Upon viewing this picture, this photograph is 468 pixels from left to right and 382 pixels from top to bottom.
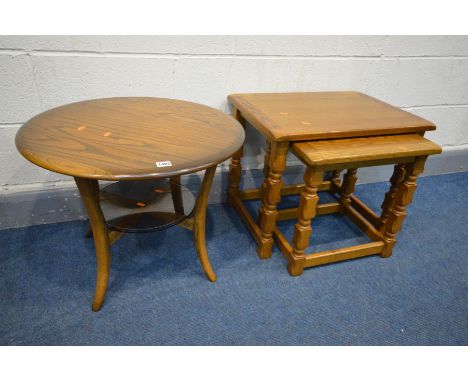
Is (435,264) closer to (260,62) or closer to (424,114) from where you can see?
(424,114)

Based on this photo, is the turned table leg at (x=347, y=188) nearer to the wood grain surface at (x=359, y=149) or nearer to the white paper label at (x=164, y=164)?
the wood grain surface at (x=359, y=149)

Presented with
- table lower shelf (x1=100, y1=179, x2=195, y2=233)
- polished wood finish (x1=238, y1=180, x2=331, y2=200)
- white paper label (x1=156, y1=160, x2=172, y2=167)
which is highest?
white paper label (x1=156, y1=160, x2=172, y2=167)

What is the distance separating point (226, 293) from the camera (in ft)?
4.77

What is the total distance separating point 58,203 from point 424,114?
7.41ft

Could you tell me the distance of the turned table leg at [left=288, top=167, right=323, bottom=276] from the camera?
132cm

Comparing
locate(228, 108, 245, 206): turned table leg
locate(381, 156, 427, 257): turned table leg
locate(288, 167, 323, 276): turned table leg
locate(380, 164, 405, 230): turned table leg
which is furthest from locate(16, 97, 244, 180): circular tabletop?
locate(380, 164, 405, 230): turned table leg

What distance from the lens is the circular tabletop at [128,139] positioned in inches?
37.1

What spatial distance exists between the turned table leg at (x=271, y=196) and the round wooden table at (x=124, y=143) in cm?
21

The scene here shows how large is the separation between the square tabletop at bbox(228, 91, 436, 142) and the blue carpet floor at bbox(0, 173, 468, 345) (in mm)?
626

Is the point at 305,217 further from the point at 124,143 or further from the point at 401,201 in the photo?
the point at 124,143

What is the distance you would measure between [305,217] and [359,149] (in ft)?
1.10

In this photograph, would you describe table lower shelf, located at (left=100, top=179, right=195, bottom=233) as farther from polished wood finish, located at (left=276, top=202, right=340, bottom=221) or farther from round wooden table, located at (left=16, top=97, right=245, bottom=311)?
polished wood finish, located at (left=276, top=202, right=340, bottom=221)

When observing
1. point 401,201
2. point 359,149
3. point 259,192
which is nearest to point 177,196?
point 259,192

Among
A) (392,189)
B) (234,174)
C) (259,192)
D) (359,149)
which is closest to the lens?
(359,149)
